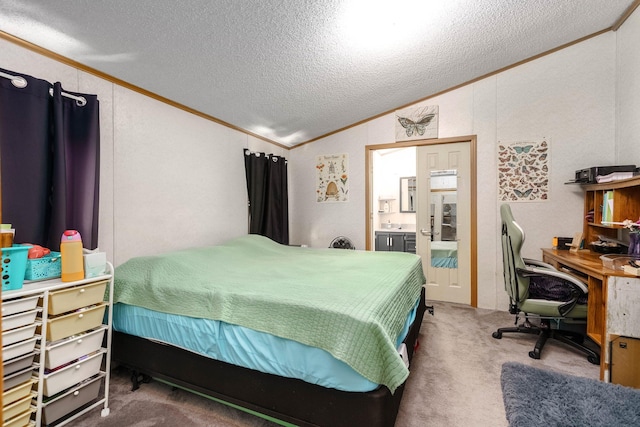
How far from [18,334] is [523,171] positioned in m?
4.38

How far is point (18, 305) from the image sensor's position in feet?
4.95

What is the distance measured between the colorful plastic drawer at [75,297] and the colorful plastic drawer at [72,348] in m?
0.17

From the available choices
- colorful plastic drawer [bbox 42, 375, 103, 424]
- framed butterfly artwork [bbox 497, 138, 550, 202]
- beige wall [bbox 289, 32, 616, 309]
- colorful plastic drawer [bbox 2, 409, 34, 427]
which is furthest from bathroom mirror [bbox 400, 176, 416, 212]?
colorful plastic drawer [bbox 2, 409, 34, 427]

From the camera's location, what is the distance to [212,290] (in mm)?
1875

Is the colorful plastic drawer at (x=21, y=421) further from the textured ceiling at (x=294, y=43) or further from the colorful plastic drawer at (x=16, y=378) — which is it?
the textured ceiling at (x=294, y=43)

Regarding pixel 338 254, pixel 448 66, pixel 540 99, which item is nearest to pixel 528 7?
pixel 448 66

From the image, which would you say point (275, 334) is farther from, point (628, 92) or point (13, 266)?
point (628, 92)

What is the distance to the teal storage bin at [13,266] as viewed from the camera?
1.51 metres

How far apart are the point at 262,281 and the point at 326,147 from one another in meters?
2.90

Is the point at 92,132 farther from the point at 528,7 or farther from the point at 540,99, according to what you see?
the point at 540,99

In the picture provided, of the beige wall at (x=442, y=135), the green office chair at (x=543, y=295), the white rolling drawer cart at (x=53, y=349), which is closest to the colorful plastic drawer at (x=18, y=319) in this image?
the white rolling drawer cart at (x=53, y=349)

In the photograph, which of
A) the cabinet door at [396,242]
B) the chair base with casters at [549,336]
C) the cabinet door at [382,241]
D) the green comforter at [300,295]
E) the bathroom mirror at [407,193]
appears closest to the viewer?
the green comforter at [300,295]

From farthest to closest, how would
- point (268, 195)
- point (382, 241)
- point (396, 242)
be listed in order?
1. point (382, 241)
2. point (396, 242)
3. point (268, 195)

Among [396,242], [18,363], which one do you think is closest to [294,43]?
[18,363]
